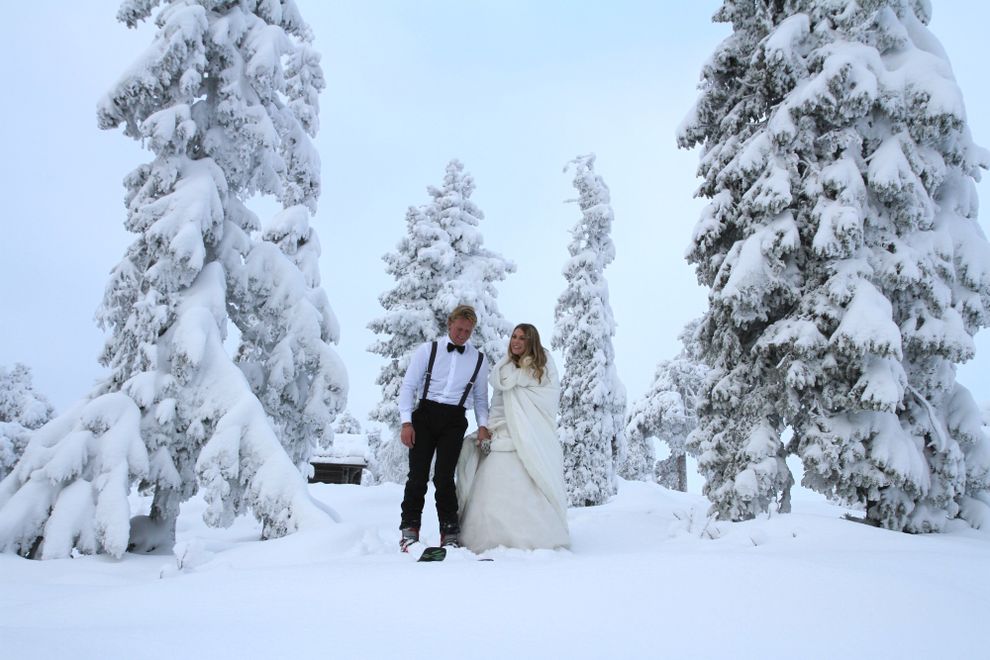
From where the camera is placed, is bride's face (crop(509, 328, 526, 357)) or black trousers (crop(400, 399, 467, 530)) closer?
black trousers (crop(400, 399, 467, 530))

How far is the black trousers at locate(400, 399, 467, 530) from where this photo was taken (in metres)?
6.21

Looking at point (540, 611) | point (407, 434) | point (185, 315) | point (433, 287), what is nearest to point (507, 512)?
point (407, 434)

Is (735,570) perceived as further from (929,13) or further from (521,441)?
(929,13)

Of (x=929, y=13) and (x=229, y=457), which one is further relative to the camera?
(x=929, y=13)

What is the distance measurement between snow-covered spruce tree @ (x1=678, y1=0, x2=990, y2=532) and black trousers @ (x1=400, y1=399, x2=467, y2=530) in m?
4.27

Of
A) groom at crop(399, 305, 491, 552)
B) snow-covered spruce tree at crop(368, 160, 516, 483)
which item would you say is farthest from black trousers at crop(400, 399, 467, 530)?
snow-covered spruce tree at crop(368, 160, 516, 483)

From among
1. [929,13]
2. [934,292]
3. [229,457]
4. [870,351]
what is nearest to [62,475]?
[229,457]

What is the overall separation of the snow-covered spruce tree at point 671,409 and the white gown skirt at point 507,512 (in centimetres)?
3045

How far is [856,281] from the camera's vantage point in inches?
307

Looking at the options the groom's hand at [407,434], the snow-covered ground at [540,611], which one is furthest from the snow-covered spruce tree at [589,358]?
the snow-covered ground at [540,611]

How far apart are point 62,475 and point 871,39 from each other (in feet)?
37.5

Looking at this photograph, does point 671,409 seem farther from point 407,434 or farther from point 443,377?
point 407,434

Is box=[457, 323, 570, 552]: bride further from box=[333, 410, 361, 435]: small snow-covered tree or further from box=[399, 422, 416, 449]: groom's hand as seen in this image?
box=[333, 410, 361, 435]: small snow-covered tree

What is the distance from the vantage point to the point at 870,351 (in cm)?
732
